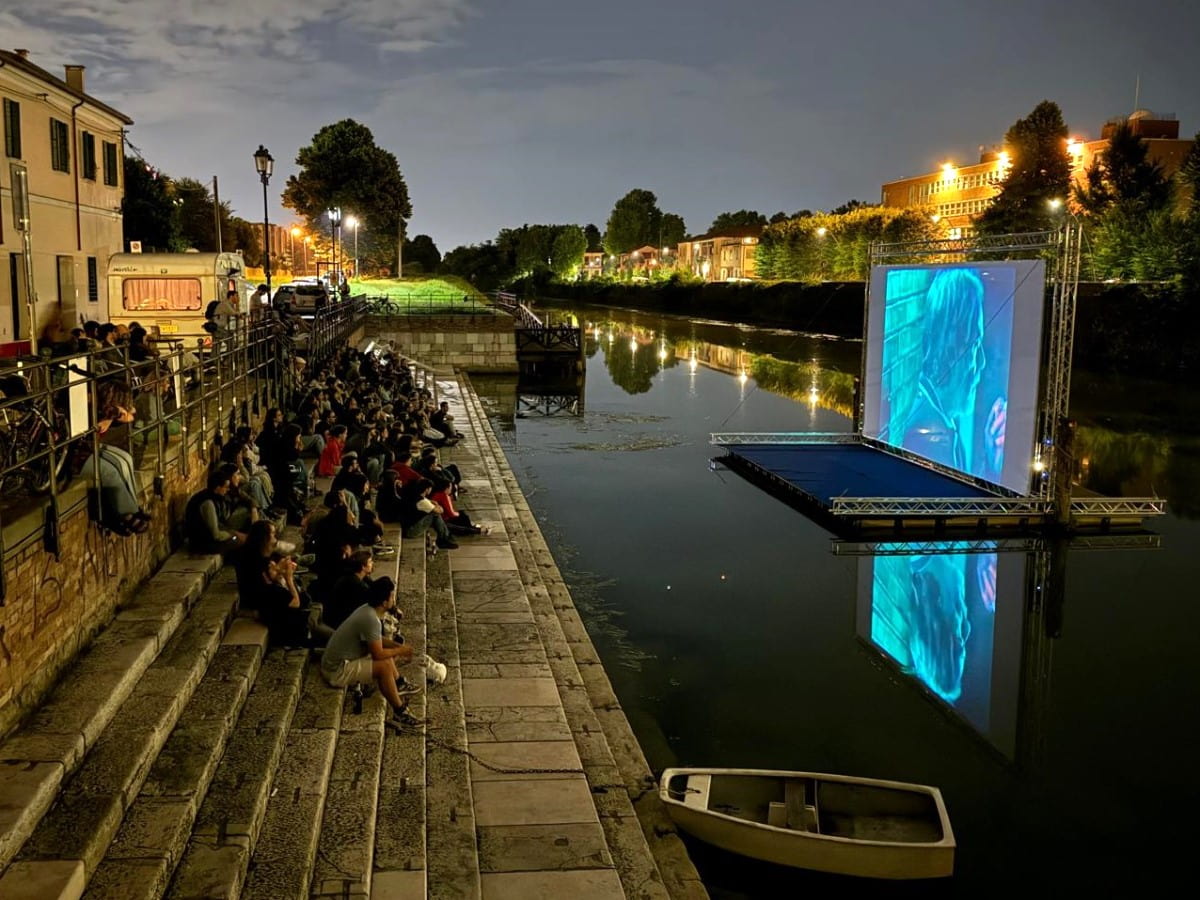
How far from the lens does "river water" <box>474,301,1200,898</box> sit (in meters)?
8.12

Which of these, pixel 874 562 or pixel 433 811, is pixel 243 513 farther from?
pixel 874 562

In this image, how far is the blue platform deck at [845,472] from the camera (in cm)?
1812

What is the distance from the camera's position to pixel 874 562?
15625mm

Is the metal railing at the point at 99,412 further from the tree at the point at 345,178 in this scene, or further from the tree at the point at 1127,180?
the tree at the point at 345,178

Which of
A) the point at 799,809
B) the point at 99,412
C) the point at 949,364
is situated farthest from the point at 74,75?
the point at 799,809

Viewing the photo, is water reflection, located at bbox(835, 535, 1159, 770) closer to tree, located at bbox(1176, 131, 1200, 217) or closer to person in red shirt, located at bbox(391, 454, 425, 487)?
person in red shirt, located at bbox(391, 454, 425, 487)

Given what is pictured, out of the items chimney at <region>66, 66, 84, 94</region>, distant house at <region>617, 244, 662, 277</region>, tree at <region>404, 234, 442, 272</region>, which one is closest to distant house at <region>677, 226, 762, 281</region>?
distant house at <region>617, 244, 662, 277</region>

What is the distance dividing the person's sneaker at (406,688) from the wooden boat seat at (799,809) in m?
2.70

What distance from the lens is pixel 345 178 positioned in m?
64.7

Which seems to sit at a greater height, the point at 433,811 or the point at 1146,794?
the point at 433,811

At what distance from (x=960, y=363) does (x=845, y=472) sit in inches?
128

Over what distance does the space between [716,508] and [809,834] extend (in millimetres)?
12520

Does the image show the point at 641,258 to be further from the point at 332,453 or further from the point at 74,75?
the point at 332,453

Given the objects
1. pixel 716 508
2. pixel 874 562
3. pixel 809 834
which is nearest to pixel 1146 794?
pixel 809 834
